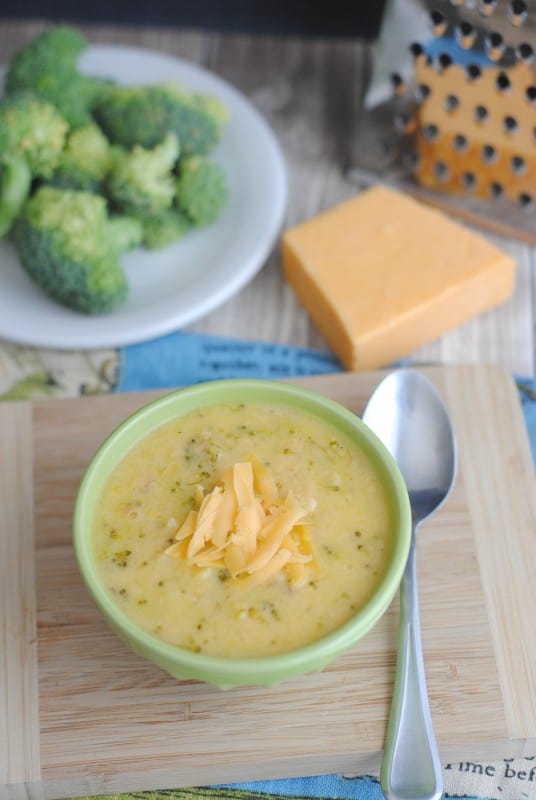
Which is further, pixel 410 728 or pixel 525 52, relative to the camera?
pixel 525 52

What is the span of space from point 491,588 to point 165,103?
3.65 ft

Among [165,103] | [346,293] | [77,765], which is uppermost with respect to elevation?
[165,103]

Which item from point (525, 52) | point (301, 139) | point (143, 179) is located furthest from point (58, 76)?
point (525, 52)

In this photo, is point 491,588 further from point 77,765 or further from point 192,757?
point 77,765

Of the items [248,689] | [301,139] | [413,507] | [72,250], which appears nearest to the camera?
[248,689]

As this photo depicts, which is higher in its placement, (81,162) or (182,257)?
(81,162)

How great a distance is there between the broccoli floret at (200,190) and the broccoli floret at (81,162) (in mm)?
159

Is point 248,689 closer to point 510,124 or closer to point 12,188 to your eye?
point 12,188

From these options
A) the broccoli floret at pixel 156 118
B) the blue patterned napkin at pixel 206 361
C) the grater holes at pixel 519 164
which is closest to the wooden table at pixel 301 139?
the blue patterned napkin at pixel 206 361

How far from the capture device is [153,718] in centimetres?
126

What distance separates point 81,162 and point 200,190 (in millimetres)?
226

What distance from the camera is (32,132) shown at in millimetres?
1800

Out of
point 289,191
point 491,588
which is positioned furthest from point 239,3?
point 491,588

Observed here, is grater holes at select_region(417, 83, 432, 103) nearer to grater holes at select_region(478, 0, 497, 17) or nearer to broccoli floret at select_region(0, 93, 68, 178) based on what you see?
grater holes at select_region(478, 0, 497, 17)
